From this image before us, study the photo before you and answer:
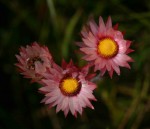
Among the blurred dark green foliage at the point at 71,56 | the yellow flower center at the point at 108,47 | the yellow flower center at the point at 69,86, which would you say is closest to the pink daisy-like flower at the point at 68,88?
the yellow flower center at the point at 69,86

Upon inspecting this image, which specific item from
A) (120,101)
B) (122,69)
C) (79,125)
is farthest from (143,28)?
(79,125)

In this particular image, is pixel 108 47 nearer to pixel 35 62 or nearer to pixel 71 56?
pixel 35 62

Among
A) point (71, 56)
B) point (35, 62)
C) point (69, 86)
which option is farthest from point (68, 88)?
point (71, 56)

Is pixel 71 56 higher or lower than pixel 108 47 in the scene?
higher

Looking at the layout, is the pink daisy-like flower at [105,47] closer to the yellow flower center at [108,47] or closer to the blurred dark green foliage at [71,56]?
the yellow flower center at [108,47]

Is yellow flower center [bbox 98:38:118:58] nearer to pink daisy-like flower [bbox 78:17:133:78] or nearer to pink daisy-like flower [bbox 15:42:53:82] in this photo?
pink daisy-like flower [bbox 78:17:133:78]

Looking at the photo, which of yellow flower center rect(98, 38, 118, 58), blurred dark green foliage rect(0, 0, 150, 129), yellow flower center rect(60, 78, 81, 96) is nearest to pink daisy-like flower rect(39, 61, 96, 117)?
yellow flower center rect(60, 78, 81, 96)
